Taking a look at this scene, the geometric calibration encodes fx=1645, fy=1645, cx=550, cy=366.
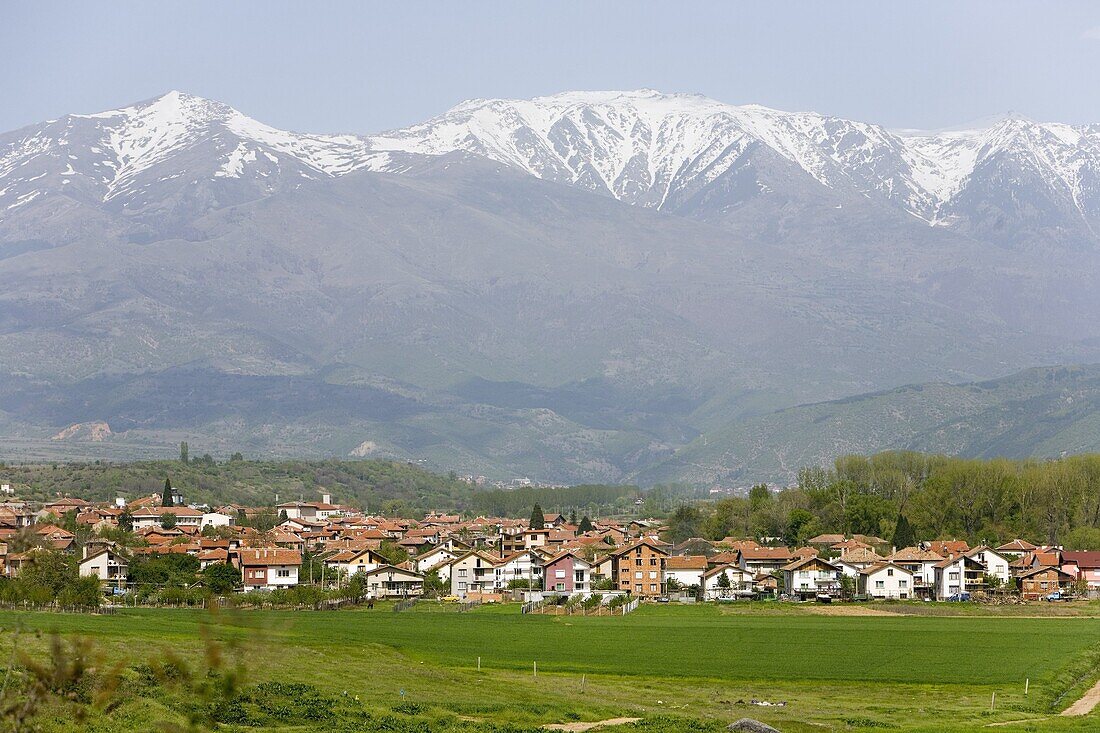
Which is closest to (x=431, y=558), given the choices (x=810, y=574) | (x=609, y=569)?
(x=609, y=569)

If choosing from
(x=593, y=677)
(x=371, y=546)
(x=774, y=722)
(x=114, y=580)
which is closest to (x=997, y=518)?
(x=371, y=546)

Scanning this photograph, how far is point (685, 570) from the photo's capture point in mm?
96875

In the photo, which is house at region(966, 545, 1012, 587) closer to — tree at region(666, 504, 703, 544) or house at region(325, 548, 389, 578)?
tree at region(666, 504, 703, 544)

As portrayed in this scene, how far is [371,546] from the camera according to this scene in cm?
10981

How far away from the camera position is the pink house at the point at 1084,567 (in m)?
93.6

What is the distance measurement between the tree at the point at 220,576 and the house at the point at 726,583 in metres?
25.6

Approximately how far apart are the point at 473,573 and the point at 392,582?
5.46m

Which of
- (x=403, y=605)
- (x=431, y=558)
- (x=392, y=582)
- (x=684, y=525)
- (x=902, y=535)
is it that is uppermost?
(x=684, y=525)

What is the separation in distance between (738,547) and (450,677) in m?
61.9

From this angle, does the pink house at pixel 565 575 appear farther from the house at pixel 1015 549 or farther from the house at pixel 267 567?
the house at pixel 1015 549

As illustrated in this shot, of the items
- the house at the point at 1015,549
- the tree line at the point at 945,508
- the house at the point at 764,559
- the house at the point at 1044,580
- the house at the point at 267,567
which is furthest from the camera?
the tree line at the point at 945,508

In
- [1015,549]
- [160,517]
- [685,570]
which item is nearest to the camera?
[685,570]

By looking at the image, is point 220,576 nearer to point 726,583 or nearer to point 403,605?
point 403,605

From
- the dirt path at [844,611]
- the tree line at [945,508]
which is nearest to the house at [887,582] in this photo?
the dirt path at [844,611]
